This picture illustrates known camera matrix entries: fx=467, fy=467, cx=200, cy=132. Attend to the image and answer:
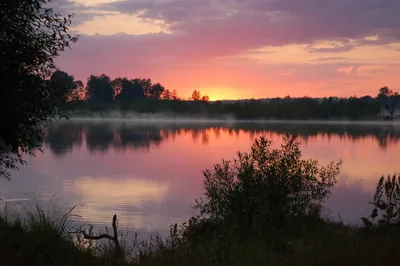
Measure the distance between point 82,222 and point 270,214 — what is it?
6944 millimetres

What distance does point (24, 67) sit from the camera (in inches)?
332

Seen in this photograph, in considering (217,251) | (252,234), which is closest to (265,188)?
(252,234)

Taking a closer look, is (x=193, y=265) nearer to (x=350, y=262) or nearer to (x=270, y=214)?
(x=350, y=262)

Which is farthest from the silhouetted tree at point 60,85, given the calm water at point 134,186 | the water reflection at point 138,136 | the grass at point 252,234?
the water reflection at point 138,136

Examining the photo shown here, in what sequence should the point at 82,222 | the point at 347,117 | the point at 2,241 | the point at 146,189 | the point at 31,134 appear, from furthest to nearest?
the point at 347,117
the point at 146,189
the point at 82,222
the point at 31,134
the point at 2,241

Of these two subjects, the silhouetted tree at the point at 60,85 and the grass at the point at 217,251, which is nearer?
the grass at the point at 217,251

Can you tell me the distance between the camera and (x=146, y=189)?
22781mm

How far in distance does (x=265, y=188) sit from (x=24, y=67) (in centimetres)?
654

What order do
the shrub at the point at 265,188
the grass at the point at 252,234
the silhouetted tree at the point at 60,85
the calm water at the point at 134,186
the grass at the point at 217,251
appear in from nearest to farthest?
the grass at the point at 217,251 < the grass at the point at 252,234 < the silhouetted tree at the point at 60,85 < the shrub at the point at 265,188 < the calm water at the point at 134,186

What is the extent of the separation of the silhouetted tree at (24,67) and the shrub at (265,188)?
16.0 feet

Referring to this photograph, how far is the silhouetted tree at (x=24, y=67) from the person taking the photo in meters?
7.77

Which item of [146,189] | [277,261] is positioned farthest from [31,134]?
[146,189]

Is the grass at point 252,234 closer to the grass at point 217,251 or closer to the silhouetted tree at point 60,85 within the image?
the grass at point 217,251

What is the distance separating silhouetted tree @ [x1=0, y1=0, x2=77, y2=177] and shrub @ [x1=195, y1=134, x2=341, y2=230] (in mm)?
4879
